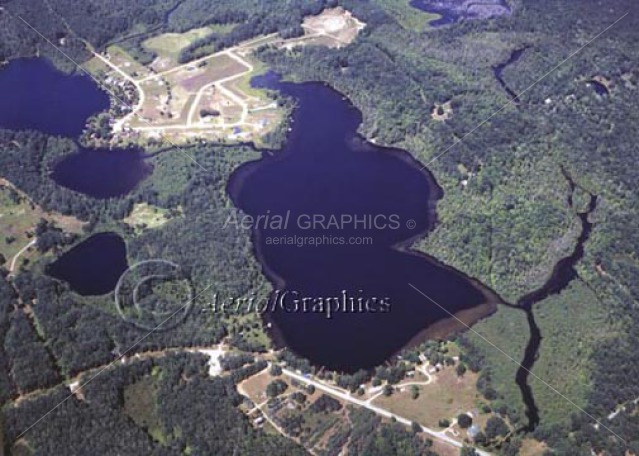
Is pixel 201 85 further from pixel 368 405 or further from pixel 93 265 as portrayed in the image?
pixel 368 405

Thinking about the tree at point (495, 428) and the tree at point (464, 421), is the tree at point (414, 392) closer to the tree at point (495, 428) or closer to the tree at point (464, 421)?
the tree at point (464, 421)

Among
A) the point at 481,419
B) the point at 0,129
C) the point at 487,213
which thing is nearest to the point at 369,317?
the point at 481,419

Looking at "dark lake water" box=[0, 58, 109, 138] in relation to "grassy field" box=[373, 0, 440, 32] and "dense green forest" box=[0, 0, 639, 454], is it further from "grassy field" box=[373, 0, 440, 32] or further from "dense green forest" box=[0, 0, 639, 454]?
"grassy field" box=[373, 0, 440, 32]

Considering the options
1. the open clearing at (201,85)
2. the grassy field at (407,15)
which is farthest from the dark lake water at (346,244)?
the grassy field at (407,15)

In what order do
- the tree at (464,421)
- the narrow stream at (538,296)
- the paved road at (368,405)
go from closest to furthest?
the paved road at (368,405) → the tree at (464,421) → the narrow stream at (538,296)

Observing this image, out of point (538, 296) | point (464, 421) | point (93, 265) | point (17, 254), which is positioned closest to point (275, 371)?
point (464, 421)

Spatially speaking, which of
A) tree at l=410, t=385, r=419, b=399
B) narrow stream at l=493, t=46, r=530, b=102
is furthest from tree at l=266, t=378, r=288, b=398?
narrow stream at l=493, t=46, r=530, b=102
